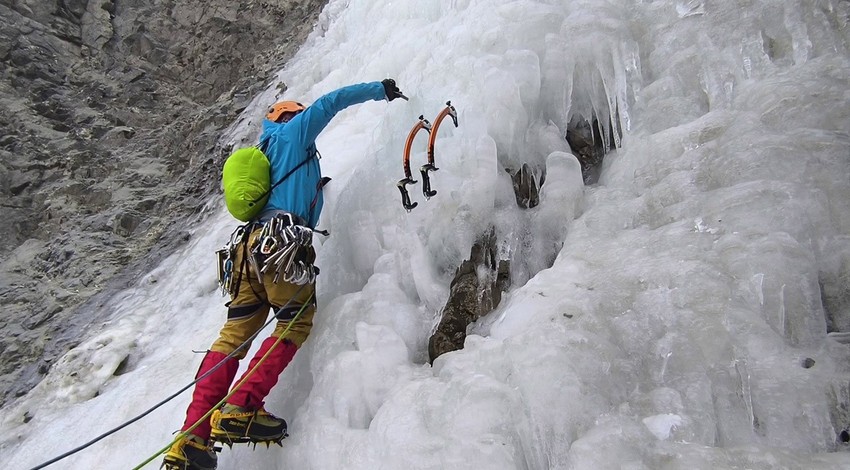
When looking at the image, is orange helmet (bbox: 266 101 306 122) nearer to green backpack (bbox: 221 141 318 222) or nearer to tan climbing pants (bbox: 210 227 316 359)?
green backpack (bbox: 221 141 318 222)

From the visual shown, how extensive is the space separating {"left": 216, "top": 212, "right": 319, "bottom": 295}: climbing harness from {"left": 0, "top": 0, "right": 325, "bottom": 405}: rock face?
A: 125 inches

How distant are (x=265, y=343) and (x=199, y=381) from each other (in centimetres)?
32

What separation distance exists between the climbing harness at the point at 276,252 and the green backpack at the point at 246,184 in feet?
0.29

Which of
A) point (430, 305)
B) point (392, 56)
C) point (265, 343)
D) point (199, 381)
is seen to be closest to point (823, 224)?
point (430, 305)

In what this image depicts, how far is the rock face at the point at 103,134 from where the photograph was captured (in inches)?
229

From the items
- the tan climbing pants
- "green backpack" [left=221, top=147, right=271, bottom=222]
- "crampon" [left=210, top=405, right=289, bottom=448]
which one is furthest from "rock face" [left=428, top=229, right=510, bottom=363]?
"green backpack" [left=221, top=147, right=271, bottom=222]

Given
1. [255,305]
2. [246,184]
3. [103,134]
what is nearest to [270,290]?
[255,305]

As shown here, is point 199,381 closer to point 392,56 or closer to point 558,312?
point 558,312

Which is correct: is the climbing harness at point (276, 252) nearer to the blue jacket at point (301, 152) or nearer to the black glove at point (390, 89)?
the blue jacket at point (301, 152)

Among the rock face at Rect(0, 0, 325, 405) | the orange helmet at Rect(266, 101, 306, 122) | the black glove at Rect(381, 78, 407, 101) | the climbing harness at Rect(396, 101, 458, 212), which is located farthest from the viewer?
the rock face at Rect(0, 0, 325, 405)

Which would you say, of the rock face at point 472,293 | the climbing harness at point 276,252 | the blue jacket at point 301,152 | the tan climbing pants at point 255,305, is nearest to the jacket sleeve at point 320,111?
the blue jacket at point 301,152

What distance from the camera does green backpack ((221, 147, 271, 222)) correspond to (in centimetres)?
281

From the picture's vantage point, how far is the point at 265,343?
2.59m

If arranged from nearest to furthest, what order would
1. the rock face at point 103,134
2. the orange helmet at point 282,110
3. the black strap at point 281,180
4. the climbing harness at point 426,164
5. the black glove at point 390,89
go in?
the black strap at point 281,180
the climbing harness at point 426,164
the black glove at point 390,89
the orange helmet at point 282,110
the rock face at point 103,134
